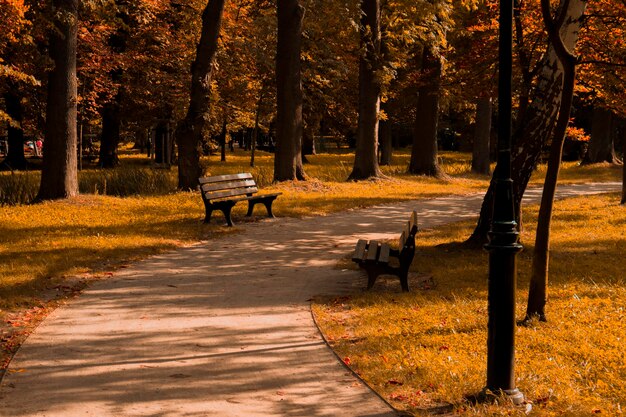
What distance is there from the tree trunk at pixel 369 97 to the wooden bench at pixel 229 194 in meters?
10.3

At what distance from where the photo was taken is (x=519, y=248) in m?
5.95

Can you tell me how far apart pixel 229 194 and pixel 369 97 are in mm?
A: 12404

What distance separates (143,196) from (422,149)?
13.0 m

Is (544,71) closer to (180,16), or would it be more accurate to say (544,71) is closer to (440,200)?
(440,200)

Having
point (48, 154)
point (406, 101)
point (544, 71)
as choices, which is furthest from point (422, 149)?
point (544, 71)

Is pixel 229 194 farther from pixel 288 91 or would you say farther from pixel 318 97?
pixel 318 97

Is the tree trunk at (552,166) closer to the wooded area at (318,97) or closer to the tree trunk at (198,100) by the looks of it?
the wooded area at (318,97)

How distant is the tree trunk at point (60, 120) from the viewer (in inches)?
762

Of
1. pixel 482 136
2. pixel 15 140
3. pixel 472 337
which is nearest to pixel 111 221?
pixel 472 337

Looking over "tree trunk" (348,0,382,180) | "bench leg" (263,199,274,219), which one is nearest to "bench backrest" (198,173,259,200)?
"bench leg" (263,199,274,219)

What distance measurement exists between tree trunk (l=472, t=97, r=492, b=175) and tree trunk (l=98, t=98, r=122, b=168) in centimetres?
1598

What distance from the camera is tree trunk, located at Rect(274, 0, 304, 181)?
77.3ft

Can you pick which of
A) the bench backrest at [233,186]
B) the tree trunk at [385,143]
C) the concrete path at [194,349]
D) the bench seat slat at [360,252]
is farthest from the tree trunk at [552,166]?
the tree trunk at [385,143]

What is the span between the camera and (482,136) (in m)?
34.2
